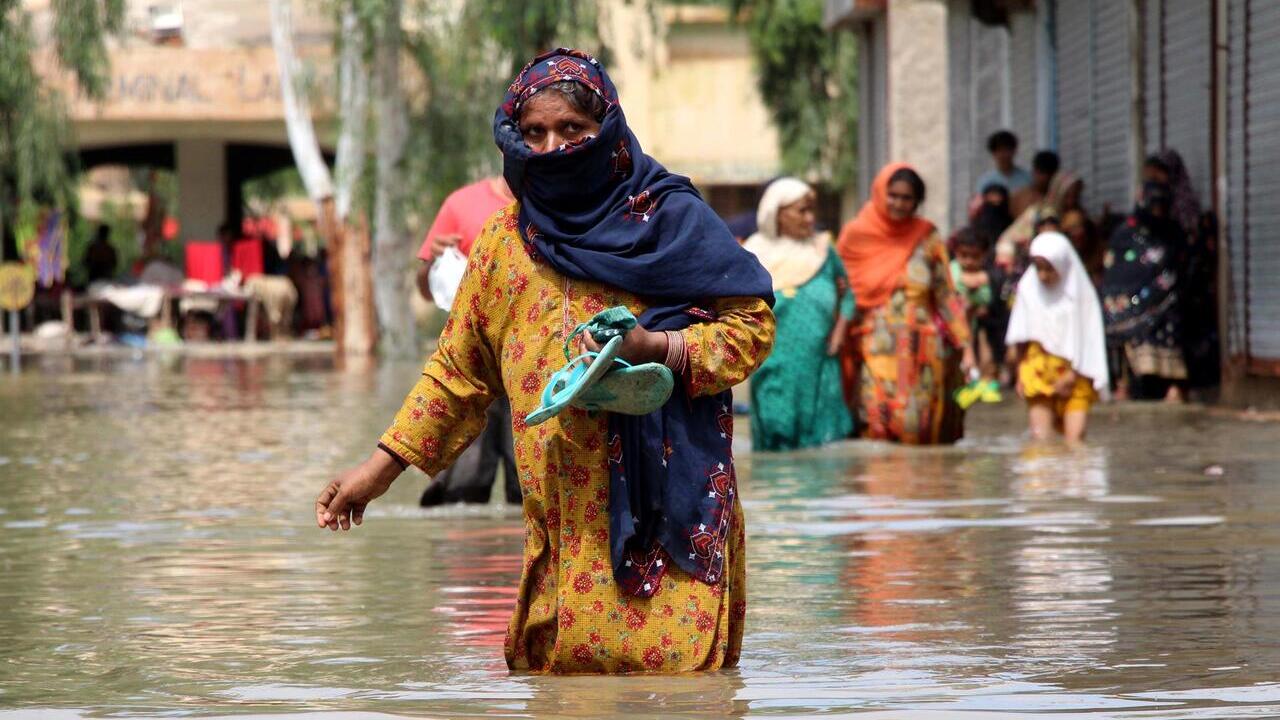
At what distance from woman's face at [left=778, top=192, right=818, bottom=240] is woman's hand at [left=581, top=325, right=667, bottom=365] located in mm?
7967

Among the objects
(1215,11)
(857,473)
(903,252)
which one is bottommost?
(857,473)

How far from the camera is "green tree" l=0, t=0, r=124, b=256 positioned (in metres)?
28.4

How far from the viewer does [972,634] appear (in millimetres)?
6258

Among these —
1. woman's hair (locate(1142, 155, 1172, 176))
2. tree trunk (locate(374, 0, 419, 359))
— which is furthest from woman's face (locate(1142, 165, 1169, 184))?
tree trunk (locate(374, 0, 419, 359))

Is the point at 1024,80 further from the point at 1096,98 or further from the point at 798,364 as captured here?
the point at 798,364

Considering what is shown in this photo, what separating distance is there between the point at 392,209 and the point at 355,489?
921 inches

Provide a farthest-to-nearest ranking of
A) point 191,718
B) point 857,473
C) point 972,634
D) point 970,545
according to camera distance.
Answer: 1. point 857,473
2. point 970,545
3. point 972,634
4. point 191,718

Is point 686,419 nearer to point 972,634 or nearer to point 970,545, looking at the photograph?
point 972,634

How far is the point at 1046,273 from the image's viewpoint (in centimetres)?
1341

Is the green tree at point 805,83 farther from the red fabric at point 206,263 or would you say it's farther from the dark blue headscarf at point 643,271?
the dark blue headscarf at point 643,271

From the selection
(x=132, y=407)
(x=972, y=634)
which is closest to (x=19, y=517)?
(x=972, y=634)

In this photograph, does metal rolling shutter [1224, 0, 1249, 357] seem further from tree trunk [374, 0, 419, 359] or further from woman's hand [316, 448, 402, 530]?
tree trunk [374, 0, 419, 359]

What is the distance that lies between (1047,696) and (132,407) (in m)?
13.9

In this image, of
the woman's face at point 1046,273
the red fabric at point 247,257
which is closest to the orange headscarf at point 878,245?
the woman's face at point 1046,273
